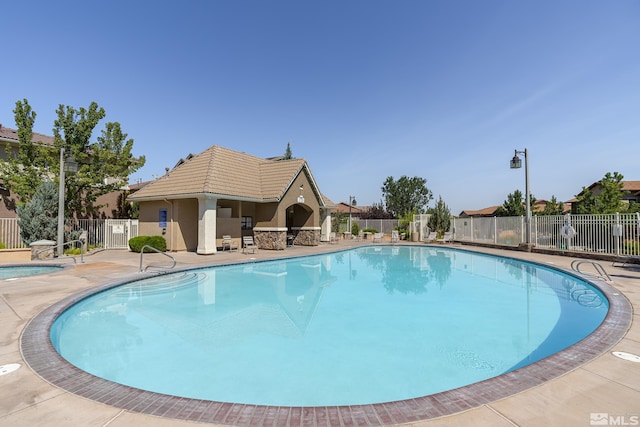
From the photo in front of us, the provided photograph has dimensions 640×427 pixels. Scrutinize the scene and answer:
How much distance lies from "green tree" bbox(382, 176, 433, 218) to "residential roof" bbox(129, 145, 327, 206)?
128ft

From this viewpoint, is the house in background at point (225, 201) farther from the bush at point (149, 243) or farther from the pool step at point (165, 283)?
the pool step at point (165, 283)

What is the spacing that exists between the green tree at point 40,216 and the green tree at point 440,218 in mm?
28560

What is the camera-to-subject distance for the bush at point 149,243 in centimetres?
A: 1808

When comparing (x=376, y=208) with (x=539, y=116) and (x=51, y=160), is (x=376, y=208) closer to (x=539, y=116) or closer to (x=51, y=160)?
(x=539, y=116)

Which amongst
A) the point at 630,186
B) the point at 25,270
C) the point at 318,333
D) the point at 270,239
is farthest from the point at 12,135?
the point at 630,186

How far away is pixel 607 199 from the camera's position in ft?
71.0

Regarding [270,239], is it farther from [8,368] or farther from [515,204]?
[515,204]

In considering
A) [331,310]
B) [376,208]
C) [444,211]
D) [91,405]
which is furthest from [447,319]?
[376,208]

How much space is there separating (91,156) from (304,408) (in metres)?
24.5

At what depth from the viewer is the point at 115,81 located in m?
16.2

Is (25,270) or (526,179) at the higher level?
(526,179)

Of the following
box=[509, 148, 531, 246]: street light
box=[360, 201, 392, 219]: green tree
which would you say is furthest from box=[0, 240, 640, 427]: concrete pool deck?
box=[360, 201, 392, 219]: green tree

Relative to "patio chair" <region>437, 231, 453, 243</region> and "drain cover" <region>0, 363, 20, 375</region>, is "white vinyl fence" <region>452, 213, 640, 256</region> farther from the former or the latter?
"drain cover" <region>0, 363, 20, 375</region>

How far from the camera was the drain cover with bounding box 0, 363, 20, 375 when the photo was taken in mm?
3900
